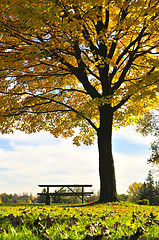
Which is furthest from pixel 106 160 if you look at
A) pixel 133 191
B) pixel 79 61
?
pixel 133 191

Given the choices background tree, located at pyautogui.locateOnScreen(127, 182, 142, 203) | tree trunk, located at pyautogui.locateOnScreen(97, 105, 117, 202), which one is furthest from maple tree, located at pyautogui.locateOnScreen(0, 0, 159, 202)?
background tree, located at pyautogui.locateOnScreen(127, 182, 142, 203)

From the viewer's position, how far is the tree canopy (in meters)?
11.0

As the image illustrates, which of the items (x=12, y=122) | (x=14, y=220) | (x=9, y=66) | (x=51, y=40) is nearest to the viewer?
(x=14, y=220)

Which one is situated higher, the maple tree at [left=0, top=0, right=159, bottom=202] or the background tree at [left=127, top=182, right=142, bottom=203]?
the maple tree at [left=0, top=0, right=159, bottom=202]

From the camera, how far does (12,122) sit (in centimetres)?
1720

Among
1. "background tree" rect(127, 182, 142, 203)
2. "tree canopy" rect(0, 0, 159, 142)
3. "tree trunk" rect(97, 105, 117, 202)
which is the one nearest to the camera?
"tree canopy" rect(0, 0, 159, 142)

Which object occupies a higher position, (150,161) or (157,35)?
(157,35)

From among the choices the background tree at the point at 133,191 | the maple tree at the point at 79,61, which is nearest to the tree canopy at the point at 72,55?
the maple tree at the point at 79,61

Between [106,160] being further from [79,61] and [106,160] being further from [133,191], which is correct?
[133,191]

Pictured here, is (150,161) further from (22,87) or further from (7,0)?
(7,0)

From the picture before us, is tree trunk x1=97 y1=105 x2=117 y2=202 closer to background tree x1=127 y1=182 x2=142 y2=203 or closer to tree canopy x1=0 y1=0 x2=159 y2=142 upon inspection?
tree canopy x1=0 y1=0 x2=159 y2=142

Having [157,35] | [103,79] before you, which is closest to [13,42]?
[103,79]

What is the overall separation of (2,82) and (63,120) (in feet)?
15.8

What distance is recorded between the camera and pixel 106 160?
1388 centimetres
